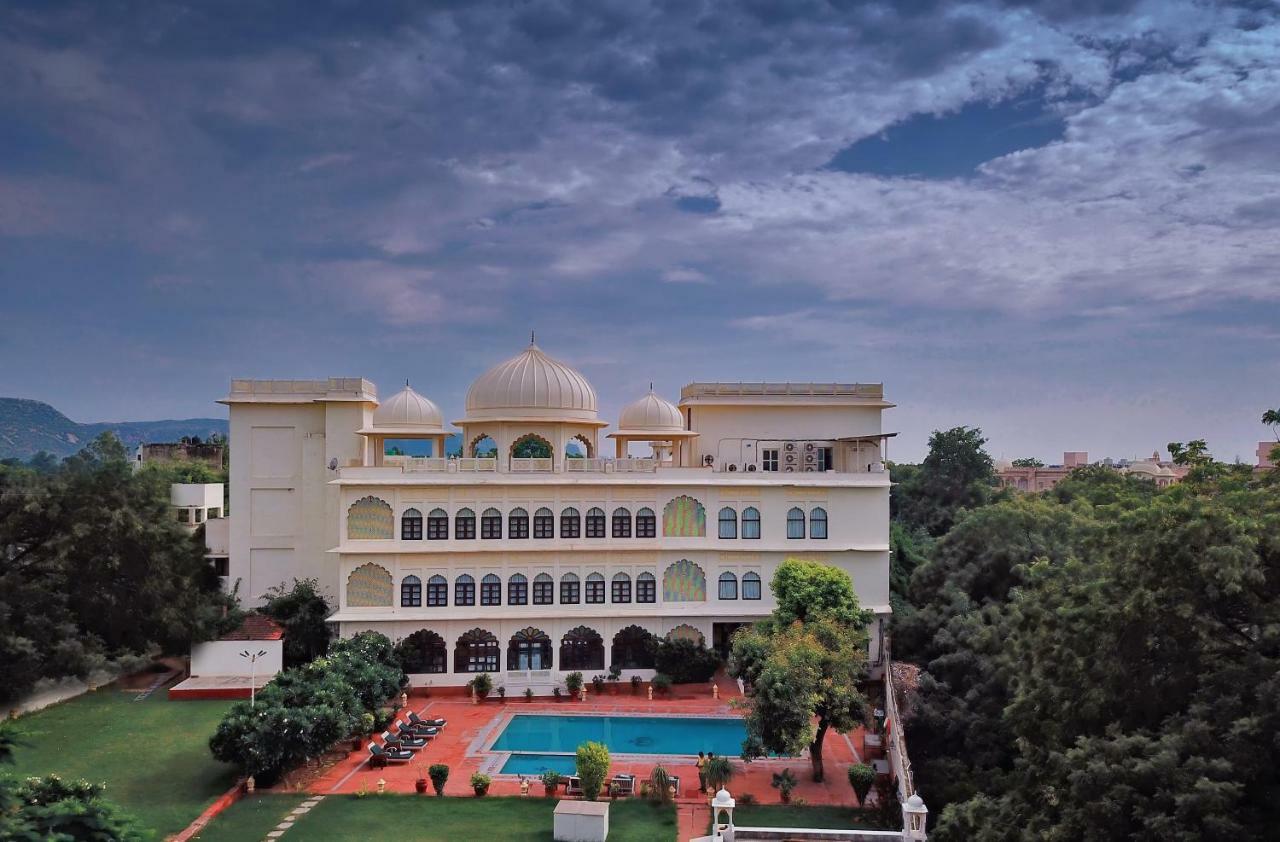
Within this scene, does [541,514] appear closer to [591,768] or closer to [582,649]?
[582,649]

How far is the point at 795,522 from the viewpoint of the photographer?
1070 inches

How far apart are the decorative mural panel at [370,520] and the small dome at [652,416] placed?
8277 millimetres

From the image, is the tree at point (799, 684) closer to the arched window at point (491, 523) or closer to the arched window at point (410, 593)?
the arched window at point (491, 523)

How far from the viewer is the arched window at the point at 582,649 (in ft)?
86.0

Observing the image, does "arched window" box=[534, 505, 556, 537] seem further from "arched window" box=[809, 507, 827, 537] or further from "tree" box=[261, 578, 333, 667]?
"arched window" box=[809, 507, 827, 537]

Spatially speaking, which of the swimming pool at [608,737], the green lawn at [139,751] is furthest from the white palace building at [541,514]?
the green lawn at [139,751]

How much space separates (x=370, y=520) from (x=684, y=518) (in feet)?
30.7

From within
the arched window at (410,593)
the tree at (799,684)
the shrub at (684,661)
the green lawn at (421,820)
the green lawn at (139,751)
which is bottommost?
the green lawn at (421,820)

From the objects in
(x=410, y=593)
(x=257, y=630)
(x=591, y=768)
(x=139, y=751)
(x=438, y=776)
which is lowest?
(x=438, y=776)

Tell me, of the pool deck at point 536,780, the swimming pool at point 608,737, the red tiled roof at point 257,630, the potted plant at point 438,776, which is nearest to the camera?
the potted plant at point 438,776

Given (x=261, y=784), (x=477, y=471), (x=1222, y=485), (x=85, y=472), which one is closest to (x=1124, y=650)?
(x=1222, y=485)

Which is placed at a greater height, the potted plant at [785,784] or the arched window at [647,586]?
the arched window at [647,586]

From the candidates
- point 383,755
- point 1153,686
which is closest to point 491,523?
point 383,755

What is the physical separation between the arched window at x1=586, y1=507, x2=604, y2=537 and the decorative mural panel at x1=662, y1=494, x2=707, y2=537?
6.31ft
